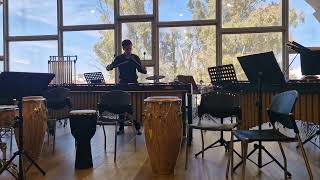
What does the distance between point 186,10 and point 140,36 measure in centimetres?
151

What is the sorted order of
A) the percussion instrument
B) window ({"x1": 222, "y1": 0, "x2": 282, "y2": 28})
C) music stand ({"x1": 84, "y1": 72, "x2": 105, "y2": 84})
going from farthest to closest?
1. window ({"x1": 222, "y1": 0, "x2": 282, "y2": 28})
2. music stand ({"x1": 84, "y1": 72, "x2": 105, "y2": 84})
3. the percussion instrument

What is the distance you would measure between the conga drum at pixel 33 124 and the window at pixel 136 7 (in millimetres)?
6309

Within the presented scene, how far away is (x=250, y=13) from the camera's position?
32.5 feet

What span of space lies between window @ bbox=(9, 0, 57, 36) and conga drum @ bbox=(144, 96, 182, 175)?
7.86m

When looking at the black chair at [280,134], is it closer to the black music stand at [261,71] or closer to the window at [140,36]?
the black music stand at [261,71]

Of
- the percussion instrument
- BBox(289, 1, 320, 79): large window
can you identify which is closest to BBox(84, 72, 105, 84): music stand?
the percussion instrument

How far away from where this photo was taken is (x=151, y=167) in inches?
162

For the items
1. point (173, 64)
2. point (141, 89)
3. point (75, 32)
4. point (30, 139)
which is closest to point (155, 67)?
point (173, 64)

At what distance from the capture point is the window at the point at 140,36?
1033 cm

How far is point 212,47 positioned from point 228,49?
45 centimetres

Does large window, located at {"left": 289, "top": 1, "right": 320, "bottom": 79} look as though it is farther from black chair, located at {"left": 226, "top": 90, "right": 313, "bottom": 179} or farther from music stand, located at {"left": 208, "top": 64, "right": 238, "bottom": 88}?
black chair, located at {"left": 226, "top": 90, "right": 313, "bottom": 179}

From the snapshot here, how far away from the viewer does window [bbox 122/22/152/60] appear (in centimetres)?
1033

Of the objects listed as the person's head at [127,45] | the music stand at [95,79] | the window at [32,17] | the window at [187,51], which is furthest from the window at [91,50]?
the person's head at [127,45]

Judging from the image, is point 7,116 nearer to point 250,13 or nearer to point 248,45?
point 248,45
